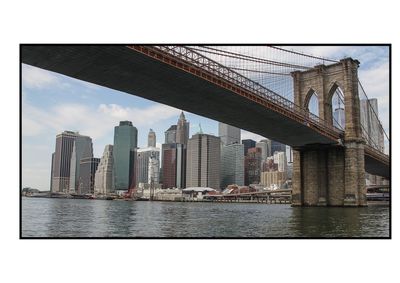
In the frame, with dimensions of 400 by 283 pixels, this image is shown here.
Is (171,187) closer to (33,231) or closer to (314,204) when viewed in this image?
(314,204)

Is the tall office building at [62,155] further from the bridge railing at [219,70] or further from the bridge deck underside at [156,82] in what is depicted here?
the bridge railing at [219,70]

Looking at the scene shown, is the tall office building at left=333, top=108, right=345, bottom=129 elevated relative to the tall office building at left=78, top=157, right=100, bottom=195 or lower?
elevated

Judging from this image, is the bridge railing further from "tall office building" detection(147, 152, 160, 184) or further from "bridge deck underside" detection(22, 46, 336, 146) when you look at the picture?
"tall office building" detection(147, 152, 160, 184)

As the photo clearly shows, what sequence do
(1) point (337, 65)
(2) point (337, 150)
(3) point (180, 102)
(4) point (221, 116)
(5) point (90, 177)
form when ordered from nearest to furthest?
(3) point (180, 102), (4) point (221, 116), (2) point (337, 150), (1) point (337, 65), (5) point (90, 177)

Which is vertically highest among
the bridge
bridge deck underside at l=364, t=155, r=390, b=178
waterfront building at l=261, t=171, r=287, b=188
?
the bridge

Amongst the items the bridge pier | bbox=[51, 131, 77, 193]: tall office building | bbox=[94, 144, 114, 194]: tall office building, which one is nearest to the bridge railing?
the bridge pier
